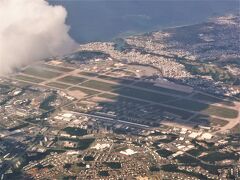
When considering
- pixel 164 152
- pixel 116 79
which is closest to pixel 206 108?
pixel 164 152

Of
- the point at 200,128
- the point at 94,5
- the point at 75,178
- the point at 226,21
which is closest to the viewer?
the point at 75,178

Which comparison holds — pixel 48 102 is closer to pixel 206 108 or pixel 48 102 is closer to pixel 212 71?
pixel 206 108

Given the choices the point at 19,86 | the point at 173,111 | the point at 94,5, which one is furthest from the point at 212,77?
the point at 94,5

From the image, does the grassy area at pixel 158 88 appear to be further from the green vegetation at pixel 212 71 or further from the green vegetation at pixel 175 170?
the green vegetation at pixel 175 170

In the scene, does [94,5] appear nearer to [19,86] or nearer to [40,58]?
[40,58]

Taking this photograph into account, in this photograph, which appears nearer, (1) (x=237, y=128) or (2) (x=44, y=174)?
(2) (x=44, y=174)

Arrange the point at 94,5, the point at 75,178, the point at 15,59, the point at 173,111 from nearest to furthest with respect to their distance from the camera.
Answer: the point at 75,178
the point at 173,111
the point at 15,59
the point at 94,5
